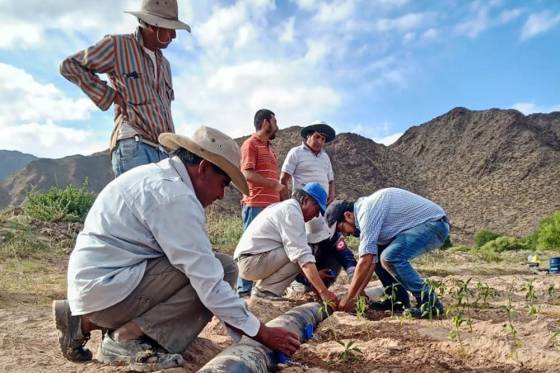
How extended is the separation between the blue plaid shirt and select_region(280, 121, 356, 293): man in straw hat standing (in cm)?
74

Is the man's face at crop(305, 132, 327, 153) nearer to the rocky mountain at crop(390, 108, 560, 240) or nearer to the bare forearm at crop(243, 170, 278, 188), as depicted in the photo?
the bare forearm at crop(243, 170, 278, 188)

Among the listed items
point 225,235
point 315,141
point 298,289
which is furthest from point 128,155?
point 225,235

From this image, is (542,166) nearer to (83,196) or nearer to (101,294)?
(83,196)

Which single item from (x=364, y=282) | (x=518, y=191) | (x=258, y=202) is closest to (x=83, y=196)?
(x=258, y=202)

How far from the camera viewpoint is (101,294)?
2285 millimetres

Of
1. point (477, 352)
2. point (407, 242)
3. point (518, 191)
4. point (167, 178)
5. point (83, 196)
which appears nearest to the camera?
point (167, 178)

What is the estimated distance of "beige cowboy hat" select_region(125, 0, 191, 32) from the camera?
3.41 metres

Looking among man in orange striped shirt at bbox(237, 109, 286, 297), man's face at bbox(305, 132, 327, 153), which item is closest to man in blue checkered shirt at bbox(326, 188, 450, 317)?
man in orange striped shirt at bbox(237, 109, 286, 297)

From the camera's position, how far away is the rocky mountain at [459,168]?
2748cm

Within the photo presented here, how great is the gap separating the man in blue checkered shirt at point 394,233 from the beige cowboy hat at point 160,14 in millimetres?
1806

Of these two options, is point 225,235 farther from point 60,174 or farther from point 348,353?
point 60,174

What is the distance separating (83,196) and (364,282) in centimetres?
747

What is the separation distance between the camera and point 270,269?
172 inches

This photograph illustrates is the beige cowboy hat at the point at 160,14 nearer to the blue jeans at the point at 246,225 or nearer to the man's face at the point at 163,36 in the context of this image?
the man's face at the point at 163,36
